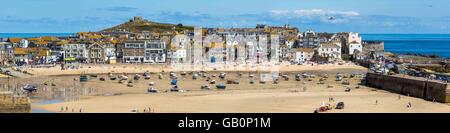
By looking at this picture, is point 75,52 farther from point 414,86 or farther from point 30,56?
point 414,86

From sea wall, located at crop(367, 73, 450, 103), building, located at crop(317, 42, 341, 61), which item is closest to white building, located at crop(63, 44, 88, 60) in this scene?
building, located at crop(317, 42, 341, 61)

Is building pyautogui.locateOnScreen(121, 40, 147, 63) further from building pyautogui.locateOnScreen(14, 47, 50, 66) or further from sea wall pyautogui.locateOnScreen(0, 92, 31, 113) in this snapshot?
sea wall pyautogui.locateOnScreen(0, 92, 31, 113)

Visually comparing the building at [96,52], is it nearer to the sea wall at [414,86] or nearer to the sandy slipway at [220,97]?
the sandy slipway at [220,97]

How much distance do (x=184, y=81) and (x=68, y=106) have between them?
18540 mm

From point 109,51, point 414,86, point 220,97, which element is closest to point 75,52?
point 109,51

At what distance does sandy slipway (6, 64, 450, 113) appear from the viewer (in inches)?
1330

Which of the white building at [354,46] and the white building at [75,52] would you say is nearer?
the white building at [75,52]

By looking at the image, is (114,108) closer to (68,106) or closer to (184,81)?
(68,106)

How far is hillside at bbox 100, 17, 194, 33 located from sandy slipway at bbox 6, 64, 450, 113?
71.0 m

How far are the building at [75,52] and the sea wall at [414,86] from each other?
1558 inches

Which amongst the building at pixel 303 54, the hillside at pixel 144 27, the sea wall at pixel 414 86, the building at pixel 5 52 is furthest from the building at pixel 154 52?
the hillside at pixel 144 27

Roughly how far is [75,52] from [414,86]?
157 feet

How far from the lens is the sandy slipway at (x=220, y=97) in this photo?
111ft

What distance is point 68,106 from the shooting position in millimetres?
34531
